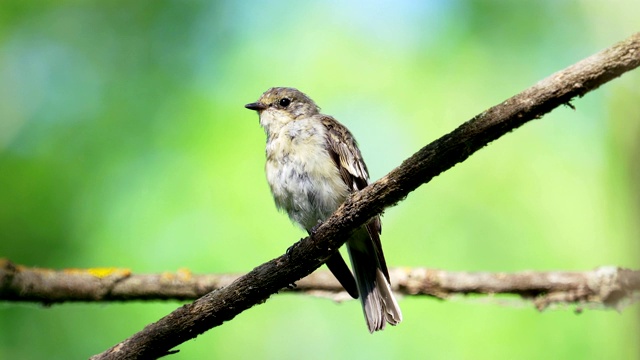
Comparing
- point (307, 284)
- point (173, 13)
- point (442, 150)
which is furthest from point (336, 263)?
point (173, 13)

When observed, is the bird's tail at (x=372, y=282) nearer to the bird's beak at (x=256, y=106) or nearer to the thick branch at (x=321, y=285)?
the thick branch at (x=321, y=285)

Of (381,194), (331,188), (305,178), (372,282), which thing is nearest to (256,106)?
Answer: (305,178)

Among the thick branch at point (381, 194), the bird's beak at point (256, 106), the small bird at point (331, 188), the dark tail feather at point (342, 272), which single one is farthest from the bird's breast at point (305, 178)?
the thick branch at point (381, 194)

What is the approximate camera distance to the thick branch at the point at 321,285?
580 centimetres

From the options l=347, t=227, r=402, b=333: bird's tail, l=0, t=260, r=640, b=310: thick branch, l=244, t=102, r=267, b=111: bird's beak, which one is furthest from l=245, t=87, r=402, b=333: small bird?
l=0, t=260, r=640, b=310: thick branch

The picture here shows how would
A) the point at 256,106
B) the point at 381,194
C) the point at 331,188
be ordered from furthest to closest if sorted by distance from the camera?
the point at 256,106 → the point at 331,188 → the point at 381,194

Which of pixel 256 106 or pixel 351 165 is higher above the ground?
pixel 256 106

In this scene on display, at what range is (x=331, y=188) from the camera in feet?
Answer: 16.3

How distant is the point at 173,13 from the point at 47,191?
249 cm

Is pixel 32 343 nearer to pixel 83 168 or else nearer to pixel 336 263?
pixel 83 168

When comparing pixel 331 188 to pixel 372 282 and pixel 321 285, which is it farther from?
pixel 321 285

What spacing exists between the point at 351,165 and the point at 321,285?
1.50 metres

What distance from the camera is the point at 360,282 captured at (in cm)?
523

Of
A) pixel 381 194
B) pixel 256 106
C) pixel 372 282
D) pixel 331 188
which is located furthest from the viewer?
pixel 256 106
